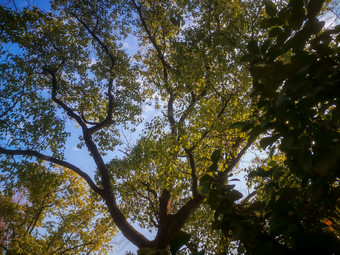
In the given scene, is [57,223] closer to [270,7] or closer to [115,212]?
[115,212]

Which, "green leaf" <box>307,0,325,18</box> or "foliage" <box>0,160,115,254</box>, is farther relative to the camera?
"foliage" <box>0,160,115,254</box>

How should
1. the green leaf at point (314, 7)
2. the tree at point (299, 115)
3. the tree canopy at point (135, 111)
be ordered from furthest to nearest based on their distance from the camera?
the tree canopy at point (135, 111), the green leaf at point (314, 7), the tree at point (299, 115)

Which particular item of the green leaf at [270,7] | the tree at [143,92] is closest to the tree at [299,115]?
the green leaf at [270,7]

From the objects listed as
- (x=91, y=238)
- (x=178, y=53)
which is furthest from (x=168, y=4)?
(x=91, y=238)

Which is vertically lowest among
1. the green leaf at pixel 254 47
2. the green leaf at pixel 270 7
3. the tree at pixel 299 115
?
the tree at pixel 299 115

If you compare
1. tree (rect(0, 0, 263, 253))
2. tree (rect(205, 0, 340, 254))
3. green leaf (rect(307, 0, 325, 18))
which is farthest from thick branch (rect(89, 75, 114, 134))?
green leaf (rect(307, 0, 325, 18))

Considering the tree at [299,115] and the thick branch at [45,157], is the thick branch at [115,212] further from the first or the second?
the tree at [299,115]

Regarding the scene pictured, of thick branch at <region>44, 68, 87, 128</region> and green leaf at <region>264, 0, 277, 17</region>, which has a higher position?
thick branch at <region>44, 68, 87, 128</region>

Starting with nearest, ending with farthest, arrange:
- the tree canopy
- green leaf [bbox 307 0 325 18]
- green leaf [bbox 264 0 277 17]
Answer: green leaf [bbox 307 0 325 18] < green leaf [bbox 264 0 277 17] < the tree canopy

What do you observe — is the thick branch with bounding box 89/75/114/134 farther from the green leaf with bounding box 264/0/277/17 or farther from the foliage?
the green leaf with bounding box 264/0/277/17

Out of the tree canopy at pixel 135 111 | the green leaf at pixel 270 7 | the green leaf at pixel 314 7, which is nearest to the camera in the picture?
the green leaf at pixel 314 7

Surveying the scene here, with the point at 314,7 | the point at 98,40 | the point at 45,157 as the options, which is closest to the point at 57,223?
the point at 45,157

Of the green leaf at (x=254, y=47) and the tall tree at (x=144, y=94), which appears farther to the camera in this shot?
the tall tree at (x=144, y=94)

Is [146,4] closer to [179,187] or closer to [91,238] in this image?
[179,187]
